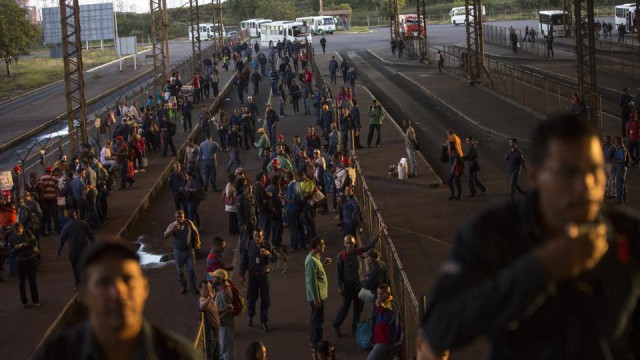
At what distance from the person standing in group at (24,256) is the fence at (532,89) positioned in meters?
23.0

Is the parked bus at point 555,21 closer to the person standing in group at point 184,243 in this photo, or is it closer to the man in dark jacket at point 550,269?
the person standing in group at point 184,243

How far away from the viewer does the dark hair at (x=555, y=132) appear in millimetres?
2445

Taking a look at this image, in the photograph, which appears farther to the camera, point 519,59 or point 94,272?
point 519,59

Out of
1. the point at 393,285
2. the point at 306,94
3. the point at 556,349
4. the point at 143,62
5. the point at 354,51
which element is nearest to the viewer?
the point at 556,349

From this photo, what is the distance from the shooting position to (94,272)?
2588 mm

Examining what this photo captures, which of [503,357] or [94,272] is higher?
[94,272]

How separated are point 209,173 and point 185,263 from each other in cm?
1164

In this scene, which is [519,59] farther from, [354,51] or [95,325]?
[95,325]

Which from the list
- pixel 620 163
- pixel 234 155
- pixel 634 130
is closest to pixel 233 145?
pixel 234 155

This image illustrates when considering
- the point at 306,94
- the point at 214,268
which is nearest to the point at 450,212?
the point at 214,268

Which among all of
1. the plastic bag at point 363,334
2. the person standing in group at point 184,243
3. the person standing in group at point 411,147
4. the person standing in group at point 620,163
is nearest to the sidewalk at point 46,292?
the person standing in group at point 184,243

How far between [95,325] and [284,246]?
72.8 feet

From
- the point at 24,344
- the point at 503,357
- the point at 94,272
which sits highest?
the point at 94,272

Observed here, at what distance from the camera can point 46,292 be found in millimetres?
22109
